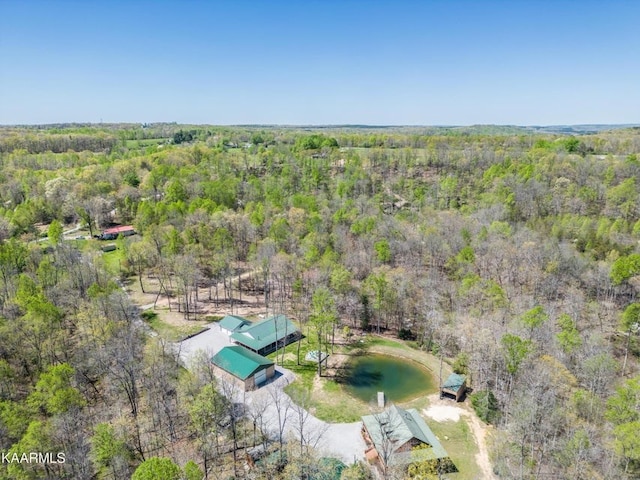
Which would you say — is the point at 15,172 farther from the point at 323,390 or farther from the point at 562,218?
the point at 562,218

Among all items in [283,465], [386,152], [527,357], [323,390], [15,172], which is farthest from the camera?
[386,152]

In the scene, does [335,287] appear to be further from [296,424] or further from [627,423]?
[627,423]

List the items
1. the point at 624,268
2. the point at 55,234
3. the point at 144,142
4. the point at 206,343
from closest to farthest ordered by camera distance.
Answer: the point at 206,343, the point at 624,268, the point at 55,234, the point at 144,142

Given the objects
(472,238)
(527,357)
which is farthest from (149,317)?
(472,238)

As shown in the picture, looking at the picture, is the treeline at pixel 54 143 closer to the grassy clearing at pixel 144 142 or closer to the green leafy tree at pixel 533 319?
the grassy clearing at pixel 144 142

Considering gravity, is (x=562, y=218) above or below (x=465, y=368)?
above

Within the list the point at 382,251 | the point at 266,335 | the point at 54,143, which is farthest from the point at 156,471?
the point at 54,143
